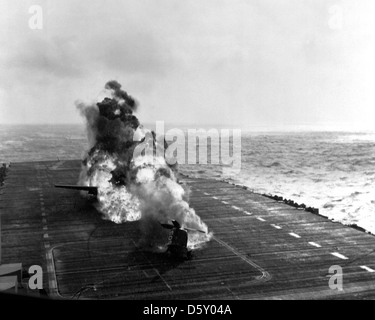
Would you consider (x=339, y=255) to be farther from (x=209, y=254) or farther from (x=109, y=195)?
(x=109, y=195)

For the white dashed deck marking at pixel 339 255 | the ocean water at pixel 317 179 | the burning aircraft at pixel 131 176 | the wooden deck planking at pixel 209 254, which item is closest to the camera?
the wooden deck planking at pixel 209 254

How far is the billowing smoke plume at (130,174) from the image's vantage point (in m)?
45.8

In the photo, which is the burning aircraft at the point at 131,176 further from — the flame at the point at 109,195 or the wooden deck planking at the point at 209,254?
the wooden deck planking at the point at 209,254

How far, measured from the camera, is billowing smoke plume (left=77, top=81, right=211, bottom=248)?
4578 cm

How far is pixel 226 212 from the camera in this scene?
198 feet

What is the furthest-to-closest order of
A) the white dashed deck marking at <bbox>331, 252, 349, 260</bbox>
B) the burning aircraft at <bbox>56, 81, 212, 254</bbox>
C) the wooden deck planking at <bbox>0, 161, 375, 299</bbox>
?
1. the burning aircraft at <bbox>56, 81, 212, 254</bbox>
2. the white dashed deck marking at <bbox>331, 252, 349, 260</bbox>
3. the wooden deck planking at <bbox>0, 161, 375, 299</bbox>

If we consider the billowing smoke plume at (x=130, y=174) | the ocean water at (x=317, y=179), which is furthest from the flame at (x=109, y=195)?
the ocean water at (x=317, y=179)

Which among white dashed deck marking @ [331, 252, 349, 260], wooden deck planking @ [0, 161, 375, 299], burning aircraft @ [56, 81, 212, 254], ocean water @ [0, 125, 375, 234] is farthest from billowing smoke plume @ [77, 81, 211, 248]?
ocean water @ [0, 125, 375, 234]

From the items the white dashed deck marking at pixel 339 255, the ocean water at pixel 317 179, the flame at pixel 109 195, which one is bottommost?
the ocean water at pixel 317 179

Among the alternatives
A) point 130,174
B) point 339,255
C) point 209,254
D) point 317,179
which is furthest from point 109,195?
point 317,179

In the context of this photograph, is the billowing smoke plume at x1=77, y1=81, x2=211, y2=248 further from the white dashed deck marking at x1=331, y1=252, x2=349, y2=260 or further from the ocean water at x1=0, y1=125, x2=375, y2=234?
the ocean water at x1=0, y1=125, x2=375, y2=234

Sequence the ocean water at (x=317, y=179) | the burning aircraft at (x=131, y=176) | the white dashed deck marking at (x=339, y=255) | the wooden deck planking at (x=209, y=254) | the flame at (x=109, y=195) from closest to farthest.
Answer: the wooden deck planking at (x=209, y=254), the white dashed deck marking at (x=339, y=255), the burning aircraft at (x=131, y=176), the flame at (x=109, y=195), the ocean water at (x=317, y=179)

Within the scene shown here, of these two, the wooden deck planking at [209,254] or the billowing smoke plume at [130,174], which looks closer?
the wooden deck planking at [209,254]
